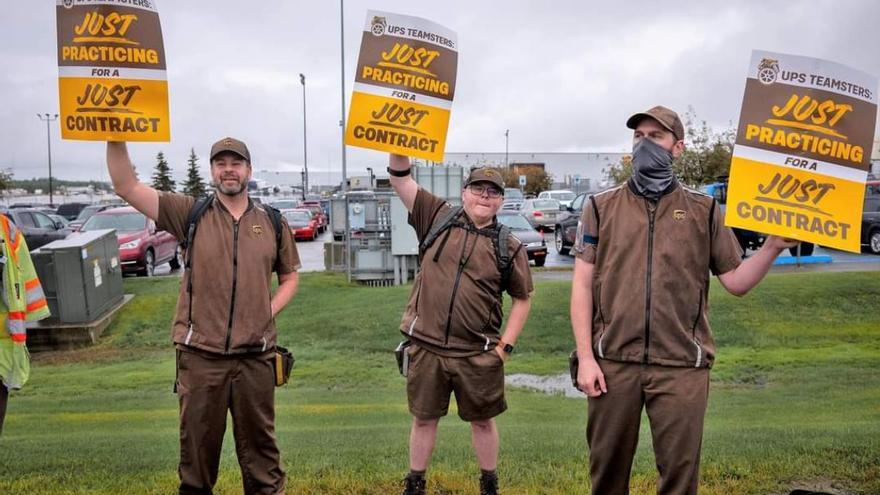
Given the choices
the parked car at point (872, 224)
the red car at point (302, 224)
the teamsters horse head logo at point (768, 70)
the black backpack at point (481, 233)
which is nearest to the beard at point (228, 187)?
the black backpack at point (481, 233)

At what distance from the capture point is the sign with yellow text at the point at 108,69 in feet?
12.7

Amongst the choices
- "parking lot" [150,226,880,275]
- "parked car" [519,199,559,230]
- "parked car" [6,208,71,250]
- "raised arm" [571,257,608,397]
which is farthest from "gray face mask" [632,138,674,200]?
"parked car" [519,199,559,230]

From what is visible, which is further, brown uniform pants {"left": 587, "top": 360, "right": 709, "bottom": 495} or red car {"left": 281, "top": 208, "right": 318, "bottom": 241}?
red car {"left": 281, "top": 208, "right": 318, "bottom": 241}

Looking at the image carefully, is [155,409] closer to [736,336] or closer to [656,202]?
[656,202]

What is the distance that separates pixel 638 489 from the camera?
4543 millimetres

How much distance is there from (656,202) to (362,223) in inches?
589

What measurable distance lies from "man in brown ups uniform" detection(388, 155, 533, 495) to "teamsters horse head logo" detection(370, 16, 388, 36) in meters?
0.94

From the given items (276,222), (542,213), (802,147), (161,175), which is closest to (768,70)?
Result: (802,147)

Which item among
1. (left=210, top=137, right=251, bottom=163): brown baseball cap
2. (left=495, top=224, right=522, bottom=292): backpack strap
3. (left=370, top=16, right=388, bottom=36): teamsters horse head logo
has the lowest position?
(left=495, top=224, right=522, bottom=292): backpack strap

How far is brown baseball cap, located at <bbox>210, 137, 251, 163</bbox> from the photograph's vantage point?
3.90 meters

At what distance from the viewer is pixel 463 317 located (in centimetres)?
403

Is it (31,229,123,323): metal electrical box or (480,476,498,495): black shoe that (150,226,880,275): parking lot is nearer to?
(31,229,123,323): metal electrical box

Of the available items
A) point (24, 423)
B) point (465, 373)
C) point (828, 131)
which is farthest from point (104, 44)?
point (24, 423)

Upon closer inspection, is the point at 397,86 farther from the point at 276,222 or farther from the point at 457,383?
the point at 457,383
